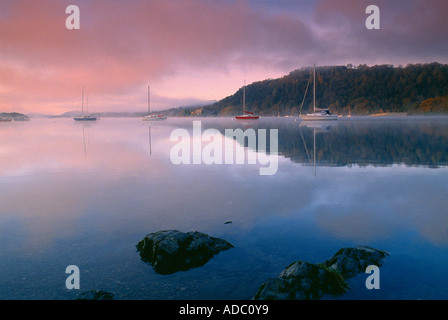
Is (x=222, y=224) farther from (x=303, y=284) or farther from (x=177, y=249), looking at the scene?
(x=303, y=284)

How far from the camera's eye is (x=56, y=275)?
20.0ft

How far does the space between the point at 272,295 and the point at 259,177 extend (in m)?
10.3

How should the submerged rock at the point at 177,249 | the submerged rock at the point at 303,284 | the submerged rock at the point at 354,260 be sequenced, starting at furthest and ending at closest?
the submerged rock at the point at 177,249 < the submerged rock at the point at 354,260 < the submerged rock at the point at 303,284

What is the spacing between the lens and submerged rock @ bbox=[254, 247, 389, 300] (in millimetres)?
5148

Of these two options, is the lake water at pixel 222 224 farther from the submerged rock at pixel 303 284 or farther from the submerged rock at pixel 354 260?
the submerged rock at pixel 303 284

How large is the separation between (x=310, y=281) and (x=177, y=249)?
2.72 m

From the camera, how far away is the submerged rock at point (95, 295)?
5.21m

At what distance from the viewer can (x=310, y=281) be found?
5402 mm

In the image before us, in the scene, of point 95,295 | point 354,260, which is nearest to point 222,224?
point 354,260

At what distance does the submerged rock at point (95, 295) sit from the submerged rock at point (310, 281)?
2403 mm

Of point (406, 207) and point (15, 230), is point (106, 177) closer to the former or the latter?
point (15, 230)

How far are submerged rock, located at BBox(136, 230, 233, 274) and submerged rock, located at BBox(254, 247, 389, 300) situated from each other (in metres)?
1.74

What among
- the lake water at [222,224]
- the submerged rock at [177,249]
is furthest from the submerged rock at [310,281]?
the submerged rock at [177,249]
